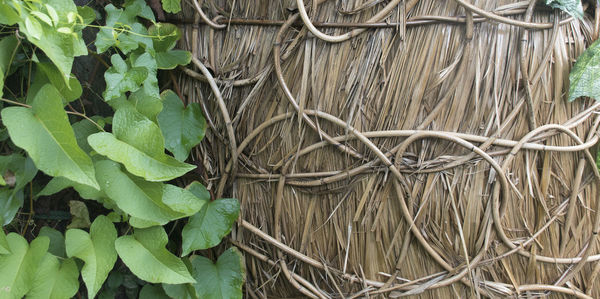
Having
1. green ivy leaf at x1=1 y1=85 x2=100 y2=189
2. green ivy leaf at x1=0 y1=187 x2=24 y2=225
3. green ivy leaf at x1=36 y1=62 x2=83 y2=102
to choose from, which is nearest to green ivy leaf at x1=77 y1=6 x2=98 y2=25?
green ivy leaf at x1=36 y1=62 x2=83 y2=102

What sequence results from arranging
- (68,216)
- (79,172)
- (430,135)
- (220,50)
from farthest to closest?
(68,216) < (220,50) < (430,135) < (79,172)

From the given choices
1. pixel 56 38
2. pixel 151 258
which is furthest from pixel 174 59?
pixel 151 258

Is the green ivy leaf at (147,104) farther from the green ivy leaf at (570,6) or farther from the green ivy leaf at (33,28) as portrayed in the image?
the green ivy leaf at (570,6)

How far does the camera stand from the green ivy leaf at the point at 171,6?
87 centimetres

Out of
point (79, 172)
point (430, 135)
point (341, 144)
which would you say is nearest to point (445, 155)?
point (430, 135)

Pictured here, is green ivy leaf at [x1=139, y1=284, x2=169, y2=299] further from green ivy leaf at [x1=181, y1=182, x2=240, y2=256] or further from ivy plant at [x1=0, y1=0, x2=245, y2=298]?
green ivy leaf at [x1=181, y1=182, x2=240, y2=256]

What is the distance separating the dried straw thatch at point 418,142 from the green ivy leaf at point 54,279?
0.35 meters

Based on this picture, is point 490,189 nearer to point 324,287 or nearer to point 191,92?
point 324,287

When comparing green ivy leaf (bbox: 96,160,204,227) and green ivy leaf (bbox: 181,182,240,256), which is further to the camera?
green ivy leaf (bbox: 181,182,240,256)

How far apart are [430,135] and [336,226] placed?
0.24 m

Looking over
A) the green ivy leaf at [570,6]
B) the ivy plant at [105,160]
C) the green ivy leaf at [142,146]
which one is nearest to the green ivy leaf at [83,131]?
the ivy plant at [105,160]

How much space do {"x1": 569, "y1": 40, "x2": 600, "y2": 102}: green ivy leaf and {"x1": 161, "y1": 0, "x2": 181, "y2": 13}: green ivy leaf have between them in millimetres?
709

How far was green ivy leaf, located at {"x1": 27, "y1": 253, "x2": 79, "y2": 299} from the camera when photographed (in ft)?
2.41

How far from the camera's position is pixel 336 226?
2.88 ft
